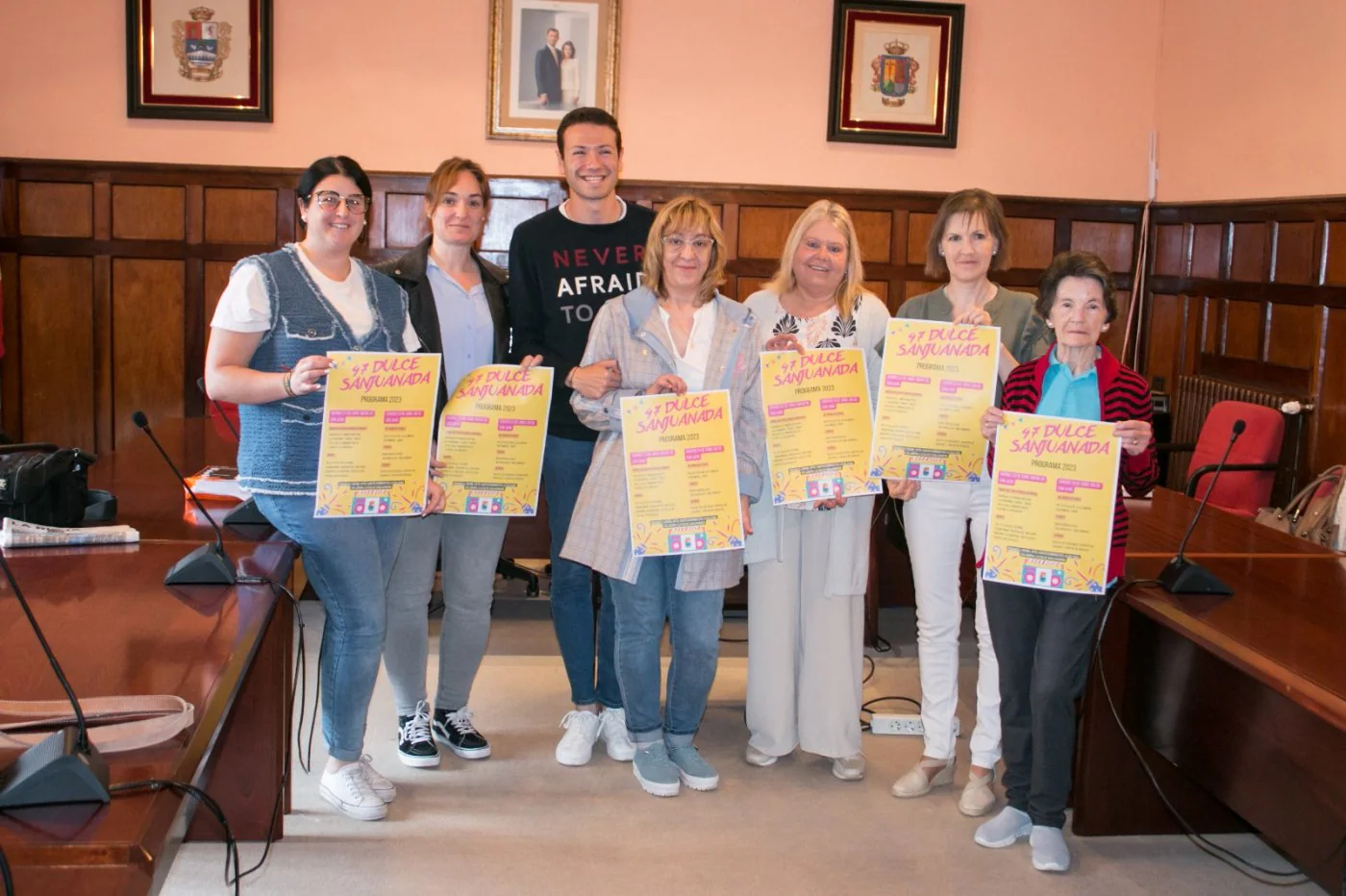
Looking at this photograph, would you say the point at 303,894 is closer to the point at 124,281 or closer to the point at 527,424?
the point at 527,424

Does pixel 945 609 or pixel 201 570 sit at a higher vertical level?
pixel 201 570

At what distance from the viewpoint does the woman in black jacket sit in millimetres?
3078

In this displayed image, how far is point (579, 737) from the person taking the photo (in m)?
3.46

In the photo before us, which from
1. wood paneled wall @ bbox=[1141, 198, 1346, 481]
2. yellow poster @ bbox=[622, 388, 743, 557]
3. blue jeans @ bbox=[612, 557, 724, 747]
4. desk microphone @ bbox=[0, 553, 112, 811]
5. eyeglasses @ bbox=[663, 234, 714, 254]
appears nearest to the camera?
desk microphone @ bbox=[0, 553, 112, 811]

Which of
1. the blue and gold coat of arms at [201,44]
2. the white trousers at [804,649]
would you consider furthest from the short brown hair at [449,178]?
the blue and gold coat of arms at [201,44]

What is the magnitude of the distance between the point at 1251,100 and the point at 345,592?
491 cm

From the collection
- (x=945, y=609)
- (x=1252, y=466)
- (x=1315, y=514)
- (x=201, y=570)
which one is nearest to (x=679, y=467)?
(x=945, y=609)

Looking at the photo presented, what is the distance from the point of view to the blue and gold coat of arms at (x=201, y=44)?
6.29 meters

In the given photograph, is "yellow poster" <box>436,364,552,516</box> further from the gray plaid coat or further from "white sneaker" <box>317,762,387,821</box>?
"white sneaker" <box>317,762,387,821</box>

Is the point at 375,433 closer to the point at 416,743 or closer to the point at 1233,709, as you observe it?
the point at 416,743

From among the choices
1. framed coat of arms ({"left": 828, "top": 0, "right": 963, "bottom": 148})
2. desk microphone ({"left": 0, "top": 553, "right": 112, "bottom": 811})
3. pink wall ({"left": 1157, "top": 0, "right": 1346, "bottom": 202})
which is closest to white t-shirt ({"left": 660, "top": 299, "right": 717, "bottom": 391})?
desk microphone ({"left": 0, "top": 553, "right": 112, "bottom": 811})

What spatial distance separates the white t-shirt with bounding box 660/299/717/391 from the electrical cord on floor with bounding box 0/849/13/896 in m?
1.96

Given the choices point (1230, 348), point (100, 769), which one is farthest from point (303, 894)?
point (1230, 348)

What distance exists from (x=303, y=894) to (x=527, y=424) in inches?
45.4
